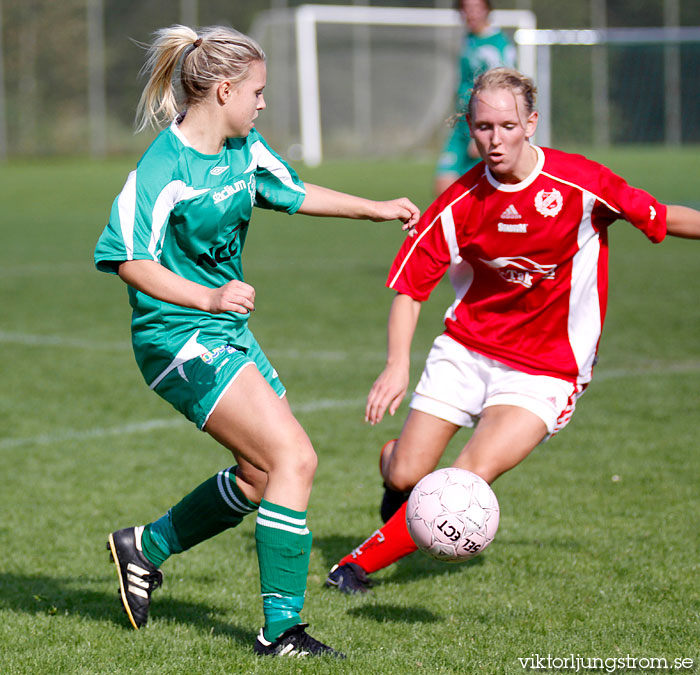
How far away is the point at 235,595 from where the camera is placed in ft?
13.2

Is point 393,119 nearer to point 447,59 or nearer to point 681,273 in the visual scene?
point 447,59

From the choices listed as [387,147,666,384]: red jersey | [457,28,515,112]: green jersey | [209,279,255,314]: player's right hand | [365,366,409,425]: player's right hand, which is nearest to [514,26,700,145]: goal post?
[457,28,515,112]: green jersey

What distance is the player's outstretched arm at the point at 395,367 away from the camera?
3.66 metres

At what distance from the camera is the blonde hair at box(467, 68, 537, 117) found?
152 inches

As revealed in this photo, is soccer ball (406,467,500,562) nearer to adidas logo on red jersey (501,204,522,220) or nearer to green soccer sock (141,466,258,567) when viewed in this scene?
green soccer sock (141,466,258,567)

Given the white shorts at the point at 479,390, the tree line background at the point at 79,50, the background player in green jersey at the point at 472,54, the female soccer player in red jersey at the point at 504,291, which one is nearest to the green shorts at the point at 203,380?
the female soccer player in red jersey at the point at 504,291

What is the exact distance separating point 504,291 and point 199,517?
1488 mm

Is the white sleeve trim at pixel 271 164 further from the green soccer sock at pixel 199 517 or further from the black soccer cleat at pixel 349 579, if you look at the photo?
the black soccer cleat at pixel 349 579

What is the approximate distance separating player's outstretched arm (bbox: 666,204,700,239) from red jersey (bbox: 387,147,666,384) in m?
0.05

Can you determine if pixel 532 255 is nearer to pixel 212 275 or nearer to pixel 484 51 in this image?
pixel 212 275

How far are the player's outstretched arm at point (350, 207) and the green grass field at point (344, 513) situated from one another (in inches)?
56.7

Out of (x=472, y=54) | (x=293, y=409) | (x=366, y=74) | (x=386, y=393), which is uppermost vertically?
(x=366, y=74)

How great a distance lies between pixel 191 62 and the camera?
3.39 metres

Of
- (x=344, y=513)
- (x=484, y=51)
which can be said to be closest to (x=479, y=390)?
(x=344, y=513)
